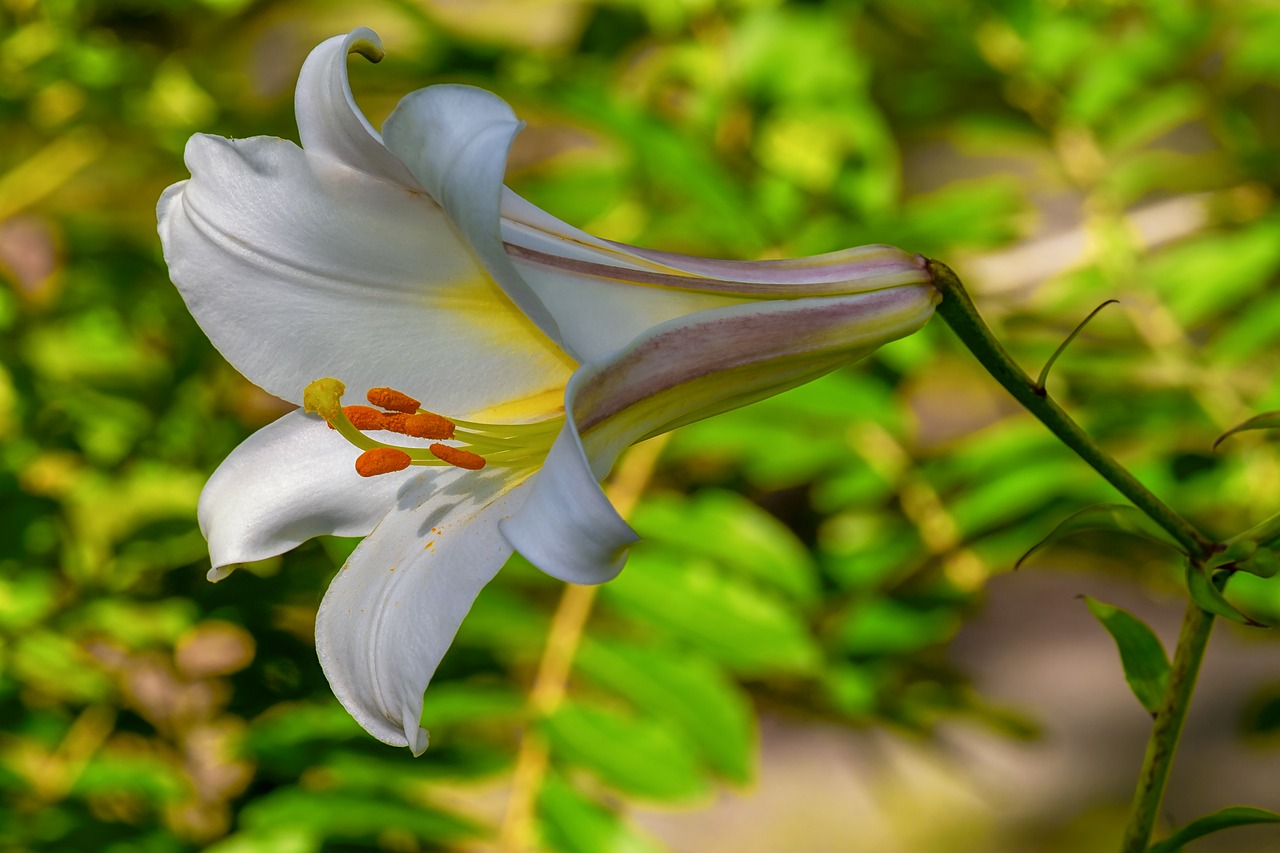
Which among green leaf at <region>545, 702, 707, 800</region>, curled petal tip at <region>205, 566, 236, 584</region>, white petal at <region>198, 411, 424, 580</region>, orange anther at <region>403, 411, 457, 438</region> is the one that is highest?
orange anther at <region>403, 411, 457, 438</region>

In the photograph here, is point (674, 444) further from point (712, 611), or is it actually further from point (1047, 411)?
point (1047, 411)

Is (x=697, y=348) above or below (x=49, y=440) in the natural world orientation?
above

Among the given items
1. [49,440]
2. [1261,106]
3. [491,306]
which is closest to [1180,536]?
[491,306]

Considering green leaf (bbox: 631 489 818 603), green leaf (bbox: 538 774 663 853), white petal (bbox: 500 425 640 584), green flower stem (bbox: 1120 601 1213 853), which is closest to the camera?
white petal (bbox: 500 425 640 584)

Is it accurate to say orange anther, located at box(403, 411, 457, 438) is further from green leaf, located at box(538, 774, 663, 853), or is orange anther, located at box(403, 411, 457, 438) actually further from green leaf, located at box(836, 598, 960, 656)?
green leaf, located at box(836, 598, 960, 656)

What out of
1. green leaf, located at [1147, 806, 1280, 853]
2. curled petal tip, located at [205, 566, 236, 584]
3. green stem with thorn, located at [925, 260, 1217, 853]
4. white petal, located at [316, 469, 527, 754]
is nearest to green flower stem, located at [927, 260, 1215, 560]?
green stem with thorn, located at [925, 260, 1217, 853]

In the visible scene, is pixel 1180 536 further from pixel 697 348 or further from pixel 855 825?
pixel 855 825
